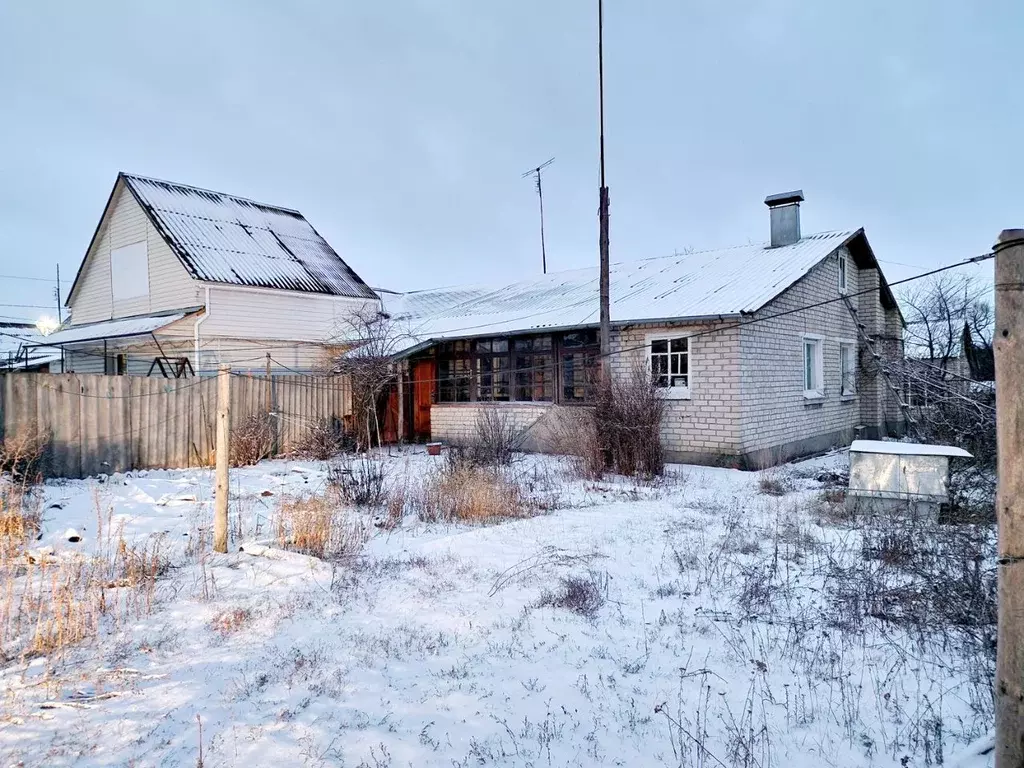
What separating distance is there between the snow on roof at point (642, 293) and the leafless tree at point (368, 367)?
765mm

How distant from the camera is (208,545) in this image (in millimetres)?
6504

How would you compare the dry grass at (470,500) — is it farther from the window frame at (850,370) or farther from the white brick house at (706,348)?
the window frame at (850,370)

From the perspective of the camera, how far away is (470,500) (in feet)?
27.2

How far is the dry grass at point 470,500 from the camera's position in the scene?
26.6ft

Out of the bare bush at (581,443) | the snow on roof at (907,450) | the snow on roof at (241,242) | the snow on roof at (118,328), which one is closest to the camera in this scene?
the snow on roof at (907,450)

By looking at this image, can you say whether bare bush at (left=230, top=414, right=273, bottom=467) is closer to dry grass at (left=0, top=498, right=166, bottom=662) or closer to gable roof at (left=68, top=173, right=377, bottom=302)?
gable roof at (left=68, top=173, right=377, bottom=302)

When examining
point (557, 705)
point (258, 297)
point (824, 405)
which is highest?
point (258, 297)

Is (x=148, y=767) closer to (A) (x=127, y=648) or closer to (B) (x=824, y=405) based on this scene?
(A) (x=127, y=648)

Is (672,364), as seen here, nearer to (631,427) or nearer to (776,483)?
(631,427)

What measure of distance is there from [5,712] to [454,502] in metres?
5.39

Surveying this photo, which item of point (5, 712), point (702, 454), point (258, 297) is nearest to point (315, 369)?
point (258, 297)

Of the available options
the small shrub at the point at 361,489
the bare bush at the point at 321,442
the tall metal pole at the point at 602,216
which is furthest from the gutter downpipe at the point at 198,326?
the tall metal pole at the point at 602,216

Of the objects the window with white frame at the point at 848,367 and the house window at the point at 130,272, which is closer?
the window with white frame at the point at 848,367

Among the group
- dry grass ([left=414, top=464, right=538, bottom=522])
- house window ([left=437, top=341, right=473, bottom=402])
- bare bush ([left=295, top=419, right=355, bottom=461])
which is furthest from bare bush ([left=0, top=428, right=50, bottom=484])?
house window ([left=437, top=341, right=473, bottom=402])
